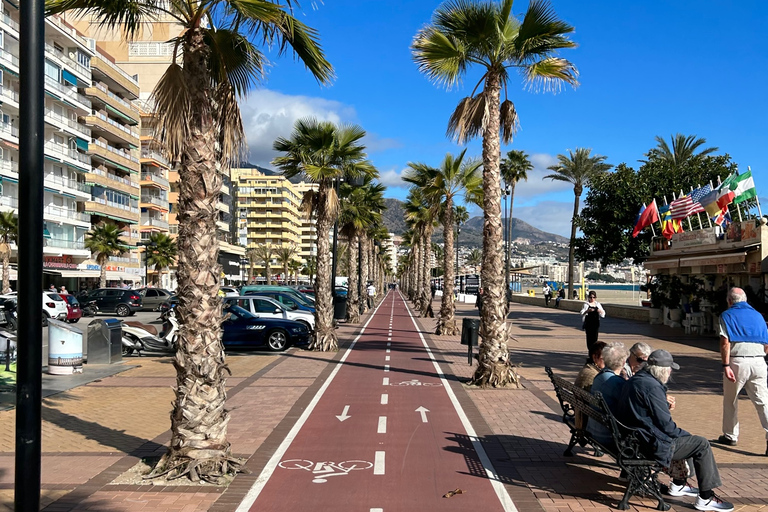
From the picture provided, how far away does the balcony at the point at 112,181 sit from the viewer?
5705cm

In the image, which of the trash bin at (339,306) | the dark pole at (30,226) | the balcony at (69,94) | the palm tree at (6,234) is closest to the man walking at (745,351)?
the dark pole at (30,226)

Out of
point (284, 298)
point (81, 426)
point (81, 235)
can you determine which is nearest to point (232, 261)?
point (81, 235)

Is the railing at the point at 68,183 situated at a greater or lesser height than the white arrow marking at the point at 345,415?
greater

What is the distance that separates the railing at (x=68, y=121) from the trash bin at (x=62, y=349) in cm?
3960

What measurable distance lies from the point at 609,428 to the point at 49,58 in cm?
5183

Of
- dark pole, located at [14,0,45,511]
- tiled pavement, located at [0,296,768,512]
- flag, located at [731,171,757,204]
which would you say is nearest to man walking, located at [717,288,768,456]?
tiled pavement, located at [0,296,768,512]

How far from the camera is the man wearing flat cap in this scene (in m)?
6.03

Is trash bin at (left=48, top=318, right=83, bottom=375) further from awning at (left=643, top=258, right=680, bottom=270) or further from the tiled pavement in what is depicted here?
awning at (left=643, top=258, right=680, bottom=270)

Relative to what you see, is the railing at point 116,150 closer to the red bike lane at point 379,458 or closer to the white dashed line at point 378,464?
the red bike lane at point 379,458

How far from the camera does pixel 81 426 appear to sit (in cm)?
967

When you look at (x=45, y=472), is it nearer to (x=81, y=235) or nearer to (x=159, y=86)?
(x=159, y=86)

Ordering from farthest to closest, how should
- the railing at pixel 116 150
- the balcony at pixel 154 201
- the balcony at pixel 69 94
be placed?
the balcony at pixel 154 201 → the railing at pixel 116 150 → the balcony at pixel 69 94

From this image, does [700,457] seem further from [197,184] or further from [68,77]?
[68,77]

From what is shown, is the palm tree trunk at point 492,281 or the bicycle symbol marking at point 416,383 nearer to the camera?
the palm tree trunk at point 492,281
